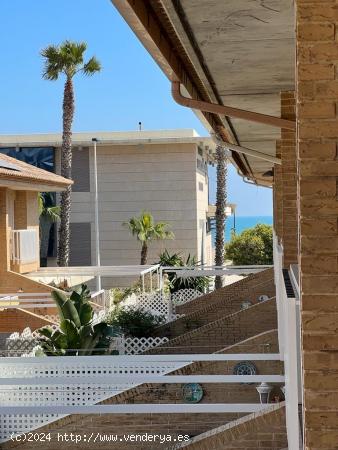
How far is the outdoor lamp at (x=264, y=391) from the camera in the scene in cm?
766

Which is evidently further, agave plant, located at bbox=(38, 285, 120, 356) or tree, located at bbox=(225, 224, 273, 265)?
tree, located at bbox=(225, 224, 273, 265)

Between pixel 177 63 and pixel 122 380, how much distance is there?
102 inches

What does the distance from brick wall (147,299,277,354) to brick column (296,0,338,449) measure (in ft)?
30.5

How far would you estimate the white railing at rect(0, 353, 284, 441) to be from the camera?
20.1 feet

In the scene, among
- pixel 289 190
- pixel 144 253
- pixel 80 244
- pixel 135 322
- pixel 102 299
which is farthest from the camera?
pixel 80 244

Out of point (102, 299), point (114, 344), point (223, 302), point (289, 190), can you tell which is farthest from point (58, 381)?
point (102, 299)

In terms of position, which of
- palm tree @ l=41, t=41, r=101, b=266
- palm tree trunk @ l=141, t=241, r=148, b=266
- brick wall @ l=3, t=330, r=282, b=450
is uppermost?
palm tree @ l=41, t=41, r=101, b=266

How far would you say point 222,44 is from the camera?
554 cm

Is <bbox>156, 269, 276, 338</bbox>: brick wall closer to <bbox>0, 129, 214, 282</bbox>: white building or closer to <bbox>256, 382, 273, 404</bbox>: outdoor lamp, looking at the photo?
<bbox>256, 382, 273, 404</bbox>: outdoor lamp

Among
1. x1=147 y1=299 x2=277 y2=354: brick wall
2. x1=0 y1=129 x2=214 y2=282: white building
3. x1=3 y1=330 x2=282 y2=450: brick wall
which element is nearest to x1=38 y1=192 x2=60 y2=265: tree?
x1=0 y1=129 x2=214 y2=282: white building

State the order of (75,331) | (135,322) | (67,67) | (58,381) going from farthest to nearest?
1. (67,67)
2. (135,322)
3. (75,331)
4. (58,381)

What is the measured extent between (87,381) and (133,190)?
104 feet

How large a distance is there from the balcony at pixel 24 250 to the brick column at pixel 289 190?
1452cm

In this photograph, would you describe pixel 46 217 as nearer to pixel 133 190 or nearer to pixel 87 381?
pixel 133 190
